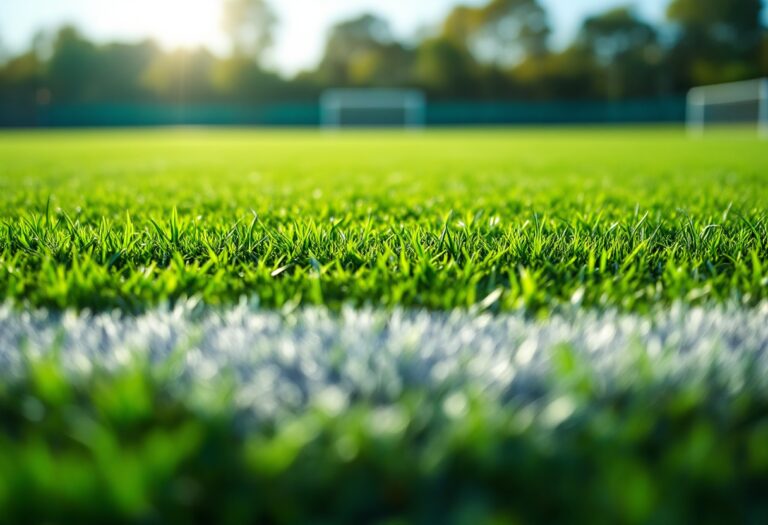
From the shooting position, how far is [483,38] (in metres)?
59.6

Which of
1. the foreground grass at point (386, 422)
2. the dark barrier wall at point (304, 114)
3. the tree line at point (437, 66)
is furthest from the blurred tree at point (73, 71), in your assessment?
the foreground grass at point (386, 422)

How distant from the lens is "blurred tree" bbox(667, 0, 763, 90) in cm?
4922

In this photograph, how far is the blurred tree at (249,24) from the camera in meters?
55.6

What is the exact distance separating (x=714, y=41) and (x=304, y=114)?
32.7 metres

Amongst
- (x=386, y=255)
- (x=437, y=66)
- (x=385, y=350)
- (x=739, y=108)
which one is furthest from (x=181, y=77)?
(x=385, y=350)

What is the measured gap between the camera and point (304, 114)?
43.3 meters

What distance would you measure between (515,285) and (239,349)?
70cm

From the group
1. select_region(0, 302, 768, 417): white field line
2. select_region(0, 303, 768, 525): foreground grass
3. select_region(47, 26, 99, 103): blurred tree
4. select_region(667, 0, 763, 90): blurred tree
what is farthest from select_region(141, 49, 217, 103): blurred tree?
select_region(0, 303, 768, 525): foreground grass

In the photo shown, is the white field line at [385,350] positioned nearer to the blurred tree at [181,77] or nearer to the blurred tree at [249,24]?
the blurred tree at [181,77]

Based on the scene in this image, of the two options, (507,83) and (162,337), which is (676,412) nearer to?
(162,337)

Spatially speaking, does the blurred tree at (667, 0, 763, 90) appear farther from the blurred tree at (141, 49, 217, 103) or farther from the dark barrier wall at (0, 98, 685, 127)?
the blurred tree at (141, 49, 217, 103)

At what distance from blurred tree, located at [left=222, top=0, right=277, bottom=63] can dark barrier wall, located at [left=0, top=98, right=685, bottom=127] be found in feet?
39.3

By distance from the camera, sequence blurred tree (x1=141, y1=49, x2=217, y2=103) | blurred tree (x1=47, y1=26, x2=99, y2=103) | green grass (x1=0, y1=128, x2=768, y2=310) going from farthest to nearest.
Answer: blurred tree (x1=47, y1=26, x2=99, y2=103) < blurred tree (x1=141, y1=49, x2=217, y2=103) < green grass (x1=0, y1=128, x2=768, y2=310)

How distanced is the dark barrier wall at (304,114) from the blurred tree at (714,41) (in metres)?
8.22
